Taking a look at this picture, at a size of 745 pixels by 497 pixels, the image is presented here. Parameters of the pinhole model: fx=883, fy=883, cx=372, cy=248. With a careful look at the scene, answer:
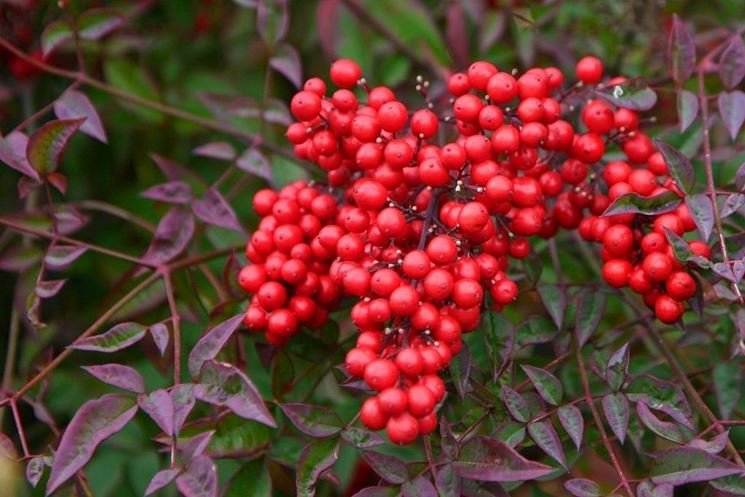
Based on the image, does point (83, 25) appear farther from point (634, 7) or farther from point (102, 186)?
point (634, 7)

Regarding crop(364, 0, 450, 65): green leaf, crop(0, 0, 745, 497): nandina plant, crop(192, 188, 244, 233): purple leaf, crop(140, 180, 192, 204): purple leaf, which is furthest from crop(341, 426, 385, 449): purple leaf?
crop(364, 0, 450, 65): green leaf

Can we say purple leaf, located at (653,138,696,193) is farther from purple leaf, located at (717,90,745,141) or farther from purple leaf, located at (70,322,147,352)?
purple leaf, located at (70,322,147,352)

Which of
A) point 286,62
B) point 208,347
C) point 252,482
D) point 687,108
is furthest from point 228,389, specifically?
point 687,108

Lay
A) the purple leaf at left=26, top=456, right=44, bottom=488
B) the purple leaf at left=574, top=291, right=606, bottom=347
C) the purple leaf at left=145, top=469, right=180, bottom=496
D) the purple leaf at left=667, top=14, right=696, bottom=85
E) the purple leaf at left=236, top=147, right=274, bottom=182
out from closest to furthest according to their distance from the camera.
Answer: the purple leaf at left=145, top=469, right=180, bottom=496
the purple leaf at left=26, top=456, right=44, bottom=488
the purple leaf at left=574, top=291, right=606, bottom=347
the purple leaf at left=667, top=14, right=696, bottom=85
the purple leaf at left=236, top=147, right=274, bottom=182

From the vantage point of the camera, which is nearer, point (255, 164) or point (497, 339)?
point (497, 339)

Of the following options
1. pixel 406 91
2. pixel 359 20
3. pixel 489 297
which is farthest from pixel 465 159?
pixel 359 20

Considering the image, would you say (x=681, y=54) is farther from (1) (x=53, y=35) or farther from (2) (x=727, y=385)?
(1) (x=53, y=35)

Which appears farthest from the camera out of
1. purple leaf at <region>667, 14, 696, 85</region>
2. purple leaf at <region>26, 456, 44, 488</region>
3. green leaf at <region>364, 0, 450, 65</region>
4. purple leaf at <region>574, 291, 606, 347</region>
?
green leaf at <region>364, 0, 450, 65</region>
